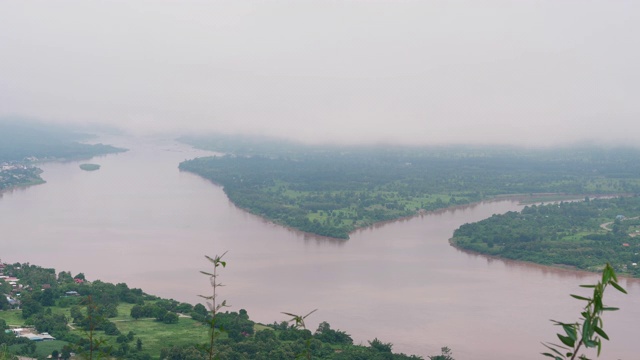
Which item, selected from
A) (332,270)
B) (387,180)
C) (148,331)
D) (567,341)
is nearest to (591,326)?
(567,341)

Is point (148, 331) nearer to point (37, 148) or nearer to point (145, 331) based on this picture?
point (145, 331)

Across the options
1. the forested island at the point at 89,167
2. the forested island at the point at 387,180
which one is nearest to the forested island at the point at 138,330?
the forested island at the point at 387,180

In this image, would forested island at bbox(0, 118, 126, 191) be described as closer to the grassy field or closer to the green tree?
the grassy field

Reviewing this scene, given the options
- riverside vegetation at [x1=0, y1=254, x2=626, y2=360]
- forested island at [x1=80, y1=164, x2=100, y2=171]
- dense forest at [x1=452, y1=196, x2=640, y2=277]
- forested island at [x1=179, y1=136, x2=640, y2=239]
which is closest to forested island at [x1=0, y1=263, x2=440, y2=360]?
riverside vegetation at [x1=0, y1=254, x2=626, y2=360]

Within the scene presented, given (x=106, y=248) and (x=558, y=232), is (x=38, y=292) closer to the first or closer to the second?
(x=106, y=248)

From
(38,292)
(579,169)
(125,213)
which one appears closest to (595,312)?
(38,292)

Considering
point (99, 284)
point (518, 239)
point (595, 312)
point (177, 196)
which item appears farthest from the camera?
point (177, 196)
